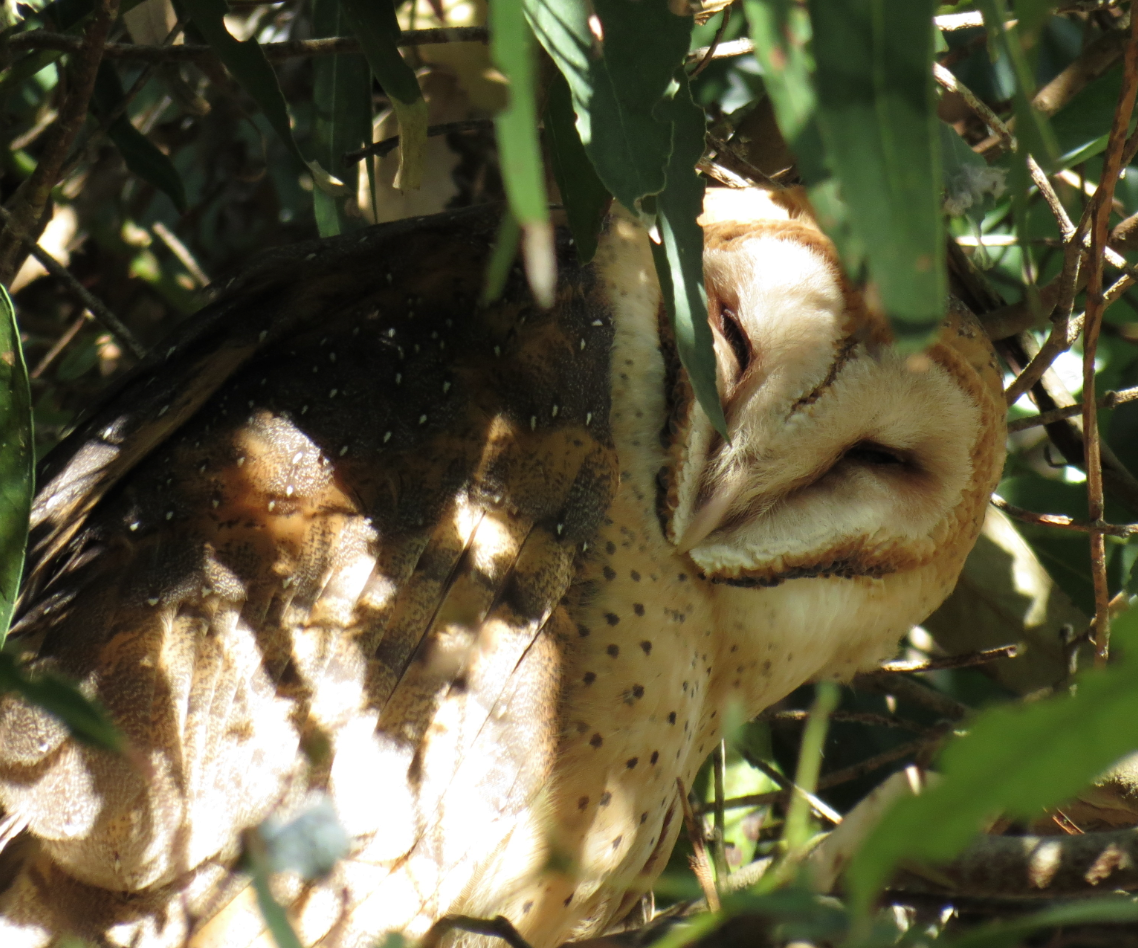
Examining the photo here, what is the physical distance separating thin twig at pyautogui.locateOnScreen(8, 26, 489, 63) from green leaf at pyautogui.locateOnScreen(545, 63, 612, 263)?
16 cm

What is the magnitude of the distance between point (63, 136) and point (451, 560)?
2.18ft

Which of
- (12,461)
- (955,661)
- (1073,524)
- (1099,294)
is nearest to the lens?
(12,461)

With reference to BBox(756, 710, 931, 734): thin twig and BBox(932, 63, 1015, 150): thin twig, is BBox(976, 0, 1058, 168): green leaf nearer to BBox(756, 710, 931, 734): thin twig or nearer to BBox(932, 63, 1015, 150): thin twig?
BBox(932, 63, 1015, 150): thin twig

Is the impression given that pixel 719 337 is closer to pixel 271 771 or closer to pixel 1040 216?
pixel 271 771

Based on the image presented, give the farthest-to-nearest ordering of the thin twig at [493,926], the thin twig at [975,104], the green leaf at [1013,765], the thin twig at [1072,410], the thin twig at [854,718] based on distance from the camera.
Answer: the thin twig at [854,718] → the thin twig at [1072,410] → the thin twig at [975,104] → the thin twig at [493,926] → the green leaf at [1013,765]

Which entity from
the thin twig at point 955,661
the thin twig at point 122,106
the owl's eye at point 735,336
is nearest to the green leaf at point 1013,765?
the owl's eye at point 735,336

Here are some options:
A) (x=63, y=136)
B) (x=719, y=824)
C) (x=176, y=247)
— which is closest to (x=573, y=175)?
(x=63, y=136)

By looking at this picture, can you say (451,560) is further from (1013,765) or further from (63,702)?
(1013,765)

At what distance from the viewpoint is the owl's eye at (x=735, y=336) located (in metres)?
1.30

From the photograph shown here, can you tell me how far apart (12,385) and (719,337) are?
2.43ft

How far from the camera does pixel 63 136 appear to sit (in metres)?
1.29

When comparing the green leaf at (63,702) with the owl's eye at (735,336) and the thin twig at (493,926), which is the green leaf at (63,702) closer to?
the thin twig at (493,926)

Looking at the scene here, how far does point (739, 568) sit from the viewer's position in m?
1.33

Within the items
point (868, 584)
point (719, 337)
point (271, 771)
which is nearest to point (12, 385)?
point (271, 771)
